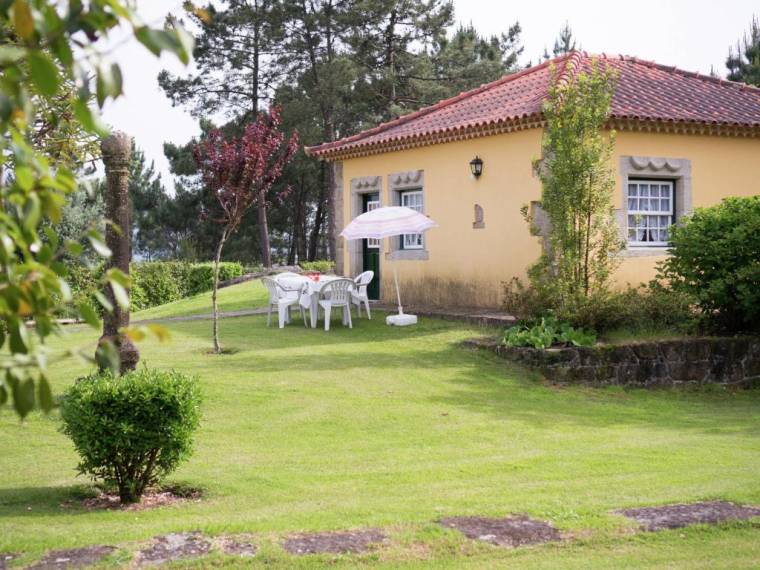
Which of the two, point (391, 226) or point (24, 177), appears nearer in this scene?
point (24, 177)

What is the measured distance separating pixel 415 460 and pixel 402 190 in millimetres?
11223

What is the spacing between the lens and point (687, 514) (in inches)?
235

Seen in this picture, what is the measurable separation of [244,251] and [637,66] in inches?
1113

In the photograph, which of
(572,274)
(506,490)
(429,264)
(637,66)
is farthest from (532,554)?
(637,66)

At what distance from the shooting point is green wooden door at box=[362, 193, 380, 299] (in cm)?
1934

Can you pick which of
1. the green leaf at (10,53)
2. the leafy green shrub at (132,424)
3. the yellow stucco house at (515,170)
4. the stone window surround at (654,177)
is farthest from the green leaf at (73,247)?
the stone window surround at (654,177)

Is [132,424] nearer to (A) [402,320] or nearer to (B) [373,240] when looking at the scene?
(A) [402,320]

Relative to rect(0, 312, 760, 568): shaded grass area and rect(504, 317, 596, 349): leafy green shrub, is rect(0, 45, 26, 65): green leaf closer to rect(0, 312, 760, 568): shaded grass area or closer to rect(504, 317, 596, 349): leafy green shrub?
rect(0, 312, 760, 568): shaded grass area

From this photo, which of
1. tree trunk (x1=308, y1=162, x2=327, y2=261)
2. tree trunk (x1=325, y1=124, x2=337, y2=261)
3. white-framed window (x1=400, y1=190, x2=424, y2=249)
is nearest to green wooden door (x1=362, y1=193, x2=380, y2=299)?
white-framed window (x1=400, y1=190, x2=424, y2=249)

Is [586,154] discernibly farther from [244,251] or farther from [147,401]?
[244,251]

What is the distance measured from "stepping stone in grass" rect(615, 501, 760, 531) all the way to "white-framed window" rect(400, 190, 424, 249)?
1232 centimetres

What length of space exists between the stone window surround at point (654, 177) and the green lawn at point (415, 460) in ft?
12.0

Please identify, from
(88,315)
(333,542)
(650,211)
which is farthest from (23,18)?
(650,211)

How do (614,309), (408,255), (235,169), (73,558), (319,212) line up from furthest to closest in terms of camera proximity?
(319,212)
(408,255)
(235,169)
(614,309)
(73,558)
